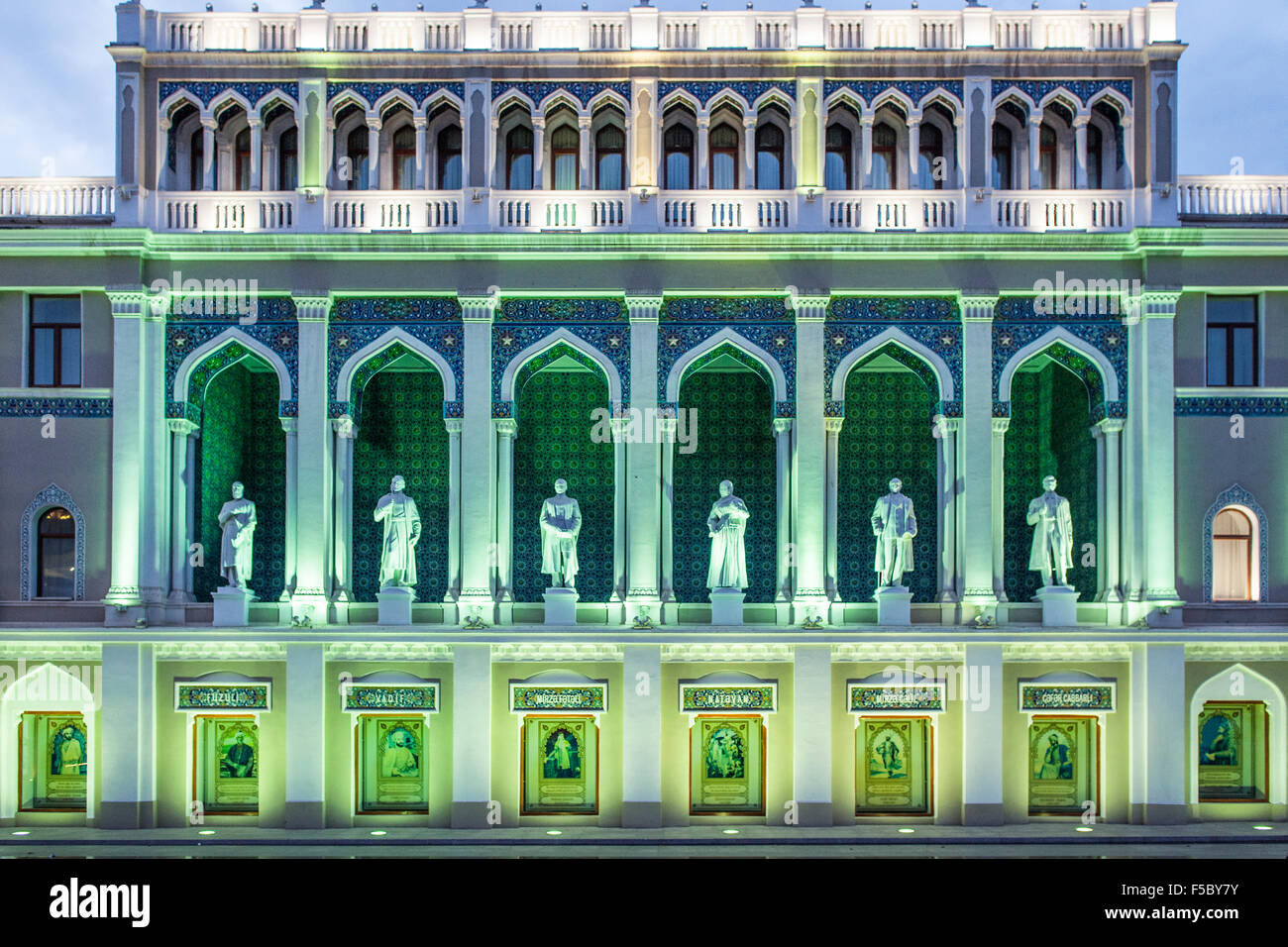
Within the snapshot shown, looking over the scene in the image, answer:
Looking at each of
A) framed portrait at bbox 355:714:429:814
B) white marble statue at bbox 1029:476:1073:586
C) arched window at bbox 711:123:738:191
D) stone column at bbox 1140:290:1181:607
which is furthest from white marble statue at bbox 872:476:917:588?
framed portrait at bbox 355:714:429:814

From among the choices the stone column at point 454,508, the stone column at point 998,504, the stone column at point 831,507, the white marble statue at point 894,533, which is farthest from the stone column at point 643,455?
the stone column at point 998,504

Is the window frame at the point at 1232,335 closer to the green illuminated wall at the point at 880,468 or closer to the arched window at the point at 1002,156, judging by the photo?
the arched window at the point at 1002,156

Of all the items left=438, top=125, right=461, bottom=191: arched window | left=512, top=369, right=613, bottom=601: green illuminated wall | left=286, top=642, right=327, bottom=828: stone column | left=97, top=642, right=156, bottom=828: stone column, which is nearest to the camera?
left=97, top=642, right=156, bottom=828: stone column

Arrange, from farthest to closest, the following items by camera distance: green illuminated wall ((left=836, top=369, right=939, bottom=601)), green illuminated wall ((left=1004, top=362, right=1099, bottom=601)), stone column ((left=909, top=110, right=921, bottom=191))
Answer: green illuminated wall ((left=836, top=369, right=939, bottom=601)) < green illuminated wall ((left=1004, top=362, right=1099, bottom=601)) < stone column ((left=909, top=110, right=921, bottom=191))

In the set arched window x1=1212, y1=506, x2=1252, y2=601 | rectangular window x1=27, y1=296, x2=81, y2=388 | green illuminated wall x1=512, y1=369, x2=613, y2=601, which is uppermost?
rectangular window x1=27, y1=296, x2=81, y2=388

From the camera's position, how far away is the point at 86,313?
23047 millimetres

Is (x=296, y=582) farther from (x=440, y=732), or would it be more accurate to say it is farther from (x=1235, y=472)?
(x=1235, y=472)

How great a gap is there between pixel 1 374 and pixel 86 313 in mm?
1978

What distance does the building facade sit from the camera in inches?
880

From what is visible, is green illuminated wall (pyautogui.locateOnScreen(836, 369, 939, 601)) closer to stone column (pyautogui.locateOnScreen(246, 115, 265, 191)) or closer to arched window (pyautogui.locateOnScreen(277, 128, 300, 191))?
arched window (pyautogui.locateOnScreen(277, 128, 300, 191))

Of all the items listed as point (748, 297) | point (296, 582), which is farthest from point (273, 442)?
point (748, 297)

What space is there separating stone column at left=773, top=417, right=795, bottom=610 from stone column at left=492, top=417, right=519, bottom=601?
16.8 feet

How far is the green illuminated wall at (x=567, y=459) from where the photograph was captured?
24.8 m

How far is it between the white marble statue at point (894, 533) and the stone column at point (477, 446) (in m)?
7.44
